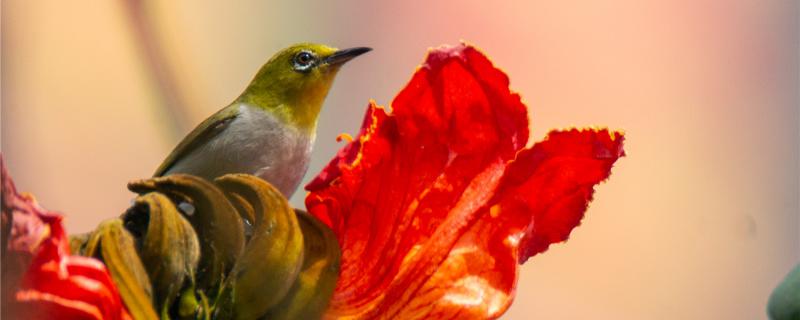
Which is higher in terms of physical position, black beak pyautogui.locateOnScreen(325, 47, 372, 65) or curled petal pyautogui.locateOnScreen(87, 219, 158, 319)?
black beak pyautogui.locateOnScreen(325, 47, 372, 65)

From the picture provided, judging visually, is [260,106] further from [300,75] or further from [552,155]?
[552,155]

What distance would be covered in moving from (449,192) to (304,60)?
0.44 ft

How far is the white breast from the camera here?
0.39 meters

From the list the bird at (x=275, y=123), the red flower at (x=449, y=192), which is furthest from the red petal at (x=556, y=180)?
the bird at (x=275, y=123)

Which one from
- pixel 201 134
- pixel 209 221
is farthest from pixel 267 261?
pixel 201 134

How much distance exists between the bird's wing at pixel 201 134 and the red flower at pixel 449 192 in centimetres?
7

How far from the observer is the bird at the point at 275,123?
0.39 m

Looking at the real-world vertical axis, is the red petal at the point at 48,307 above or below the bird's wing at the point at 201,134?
below

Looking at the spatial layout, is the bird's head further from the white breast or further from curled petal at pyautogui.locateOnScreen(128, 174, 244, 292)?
curled petal at pyautogui.locateOnScreen(128, 174, 244, 292)

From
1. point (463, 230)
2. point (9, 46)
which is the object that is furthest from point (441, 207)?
point (9, 46)

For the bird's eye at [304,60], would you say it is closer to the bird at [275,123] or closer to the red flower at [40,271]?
the bird at [275,123]

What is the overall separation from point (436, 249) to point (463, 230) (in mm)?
11

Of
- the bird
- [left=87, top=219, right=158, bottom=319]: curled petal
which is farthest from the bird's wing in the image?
[left=87, top=219, right=158, bottom=319]: curled petal

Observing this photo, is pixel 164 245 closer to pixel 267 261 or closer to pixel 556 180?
pixel 267 261
